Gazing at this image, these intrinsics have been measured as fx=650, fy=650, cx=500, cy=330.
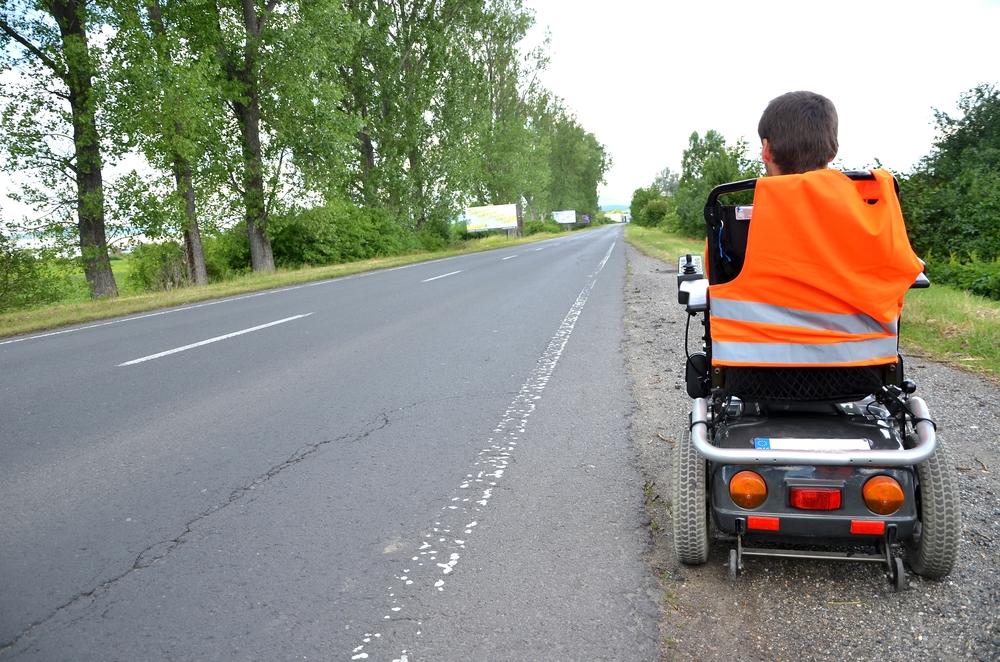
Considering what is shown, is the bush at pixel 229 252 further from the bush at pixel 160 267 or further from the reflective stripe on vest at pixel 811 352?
the reflective stripe on vest at pixel 811 352

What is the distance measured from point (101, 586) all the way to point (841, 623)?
2.84 metres

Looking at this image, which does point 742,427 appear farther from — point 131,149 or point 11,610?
point 131,149

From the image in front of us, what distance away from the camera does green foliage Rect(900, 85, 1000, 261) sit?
12.9 metres

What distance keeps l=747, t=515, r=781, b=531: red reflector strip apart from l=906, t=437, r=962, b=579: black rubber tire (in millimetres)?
527

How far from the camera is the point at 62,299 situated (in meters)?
17.5

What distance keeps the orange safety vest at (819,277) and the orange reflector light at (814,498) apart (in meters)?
0.45

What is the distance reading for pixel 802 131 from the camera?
239 cm

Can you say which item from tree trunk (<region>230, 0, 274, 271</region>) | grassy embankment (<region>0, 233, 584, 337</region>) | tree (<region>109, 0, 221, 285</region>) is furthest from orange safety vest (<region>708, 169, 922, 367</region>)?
tree trunk (<region>230, 0, 274, 271</region>)

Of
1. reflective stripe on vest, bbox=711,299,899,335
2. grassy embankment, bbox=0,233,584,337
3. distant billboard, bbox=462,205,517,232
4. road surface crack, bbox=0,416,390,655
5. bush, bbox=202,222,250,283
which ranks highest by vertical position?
distant billboard, bbox=462,205,517,232

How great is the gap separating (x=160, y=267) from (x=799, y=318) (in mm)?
21651

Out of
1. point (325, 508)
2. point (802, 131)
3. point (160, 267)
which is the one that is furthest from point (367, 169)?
point (802, 131)

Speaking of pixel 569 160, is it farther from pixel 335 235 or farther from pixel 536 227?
pixel 335 235

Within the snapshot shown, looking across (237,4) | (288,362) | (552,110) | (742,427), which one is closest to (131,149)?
(237,4)

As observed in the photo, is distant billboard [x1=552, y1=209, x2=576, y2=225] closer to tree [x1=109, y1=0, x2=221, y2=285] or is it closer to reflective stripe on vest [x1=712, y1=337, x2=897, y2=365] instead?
tree [x1=109, y1=0, x2=221, y2=285]
